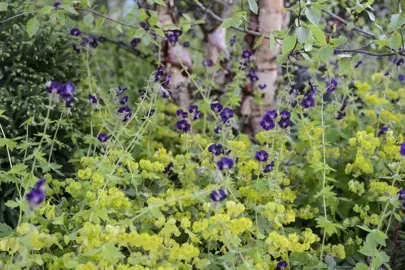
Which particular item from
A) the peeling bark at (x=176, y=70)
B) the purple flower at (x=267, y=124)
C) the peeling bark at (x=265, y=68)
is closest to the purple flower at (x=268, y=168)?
the purple flower at (x=267, y=124)

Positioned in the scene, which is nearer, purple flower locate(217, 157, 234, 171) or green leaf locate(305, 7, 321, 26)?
purple flower locate(217, 157, 234, 171)

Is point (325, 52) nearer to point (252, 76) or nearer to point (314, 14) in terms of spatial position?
point (314, 14)

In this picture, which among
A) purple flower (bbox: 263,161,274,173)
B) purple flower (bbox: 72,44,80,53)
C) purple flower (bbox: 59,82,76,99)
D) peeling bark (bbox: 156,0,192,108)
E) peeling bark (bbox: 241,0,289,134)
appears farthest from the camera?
peeling bark (bbox: 156,0,192,108)

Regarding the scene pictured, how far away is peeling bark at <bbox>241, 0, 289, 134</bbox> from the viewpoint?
3182mm

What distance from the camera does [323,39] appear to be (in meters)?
2.01

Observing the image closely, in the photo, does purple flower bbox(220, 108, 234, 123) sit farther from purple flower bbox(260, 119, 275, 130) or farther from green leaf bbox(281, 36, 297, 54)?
green leaf bbox(281, 36, 297, 54)

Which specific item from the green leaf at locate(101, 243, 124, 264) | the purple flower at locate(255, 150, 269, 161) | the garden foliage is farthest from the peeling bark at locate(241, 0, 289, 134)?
the green leaf at locate(101, 243, 124, 264)

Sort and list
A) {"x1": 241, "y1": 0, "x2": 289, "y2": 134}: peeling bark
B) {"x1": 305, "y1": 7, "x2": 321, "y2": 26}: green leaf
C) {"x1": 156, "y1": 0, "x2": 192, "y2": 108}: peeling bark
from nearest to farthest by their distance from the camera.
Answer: {"x1": 305, "y1": 7, "x2": 321, "y2": 26}: green leaf
{"x1": 241, "y1": 0, "x2": 289, "y2": 134}: peeling bark
{"x1": 156, "y1": 0, "x2": 192, "y2": 108}: peeling bark

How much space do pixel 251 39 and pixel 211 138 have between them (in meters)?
0.74

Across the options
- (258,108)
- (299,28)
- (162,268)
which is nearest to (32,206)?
(162,268)

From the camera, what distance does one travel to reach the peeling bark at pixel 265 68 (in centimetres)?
318

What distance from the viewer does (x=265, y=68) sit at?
130 inches

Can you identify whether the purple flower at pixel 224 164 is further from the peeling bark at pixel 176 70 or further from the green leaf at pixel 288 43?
the peeling bark at pixel 176 70

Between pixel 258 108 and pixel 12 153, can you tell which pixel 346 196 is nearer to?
pixel 258 108
